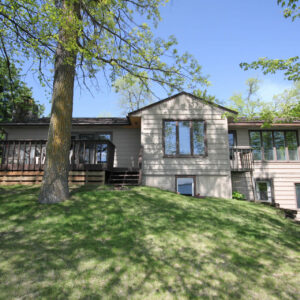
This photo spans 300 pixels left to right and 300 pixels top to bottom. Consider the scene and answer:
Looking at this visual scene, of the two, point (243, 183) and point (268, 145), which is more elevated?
point (268, 145)

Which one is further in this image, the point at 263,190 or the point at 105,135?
the point at 105,135

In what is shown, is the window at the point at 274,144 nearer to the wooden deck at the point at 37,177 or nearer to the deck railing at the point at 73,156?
the deck railing at the point at 73,156

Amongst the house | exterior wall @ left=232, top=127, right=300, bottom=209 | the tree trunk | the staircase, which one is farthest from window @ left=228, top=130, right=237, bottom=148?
the tree trunk

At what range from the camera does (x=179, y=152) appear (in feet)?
41.8

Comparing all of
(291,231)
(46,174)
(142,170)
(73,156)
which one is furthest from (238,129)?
(46,174)

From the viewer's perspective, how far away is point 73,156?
11.5 metres

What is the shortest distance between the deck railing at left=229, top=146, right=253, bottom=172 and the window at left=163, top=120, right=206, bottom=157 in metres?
2.49

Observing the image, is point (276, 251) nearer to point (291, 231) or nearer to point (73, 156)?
point (291, 231)

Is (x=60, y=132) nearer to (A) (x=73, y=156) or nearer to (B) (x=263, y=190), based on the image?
(A) (x=73, y=156)

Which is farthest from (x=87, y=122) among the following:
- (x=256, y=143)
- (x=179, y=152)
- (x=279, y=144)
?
(x=279, y=144)

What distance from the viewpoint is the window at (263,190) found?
14798mm

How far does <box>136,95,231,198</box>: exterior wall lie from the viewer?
40.6 feet

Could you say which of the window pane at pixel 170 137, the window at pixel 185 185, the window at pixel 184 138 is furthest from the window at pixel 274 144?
the window pane at pixel 170 137

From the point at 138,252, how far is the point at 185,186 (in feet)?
25.6
